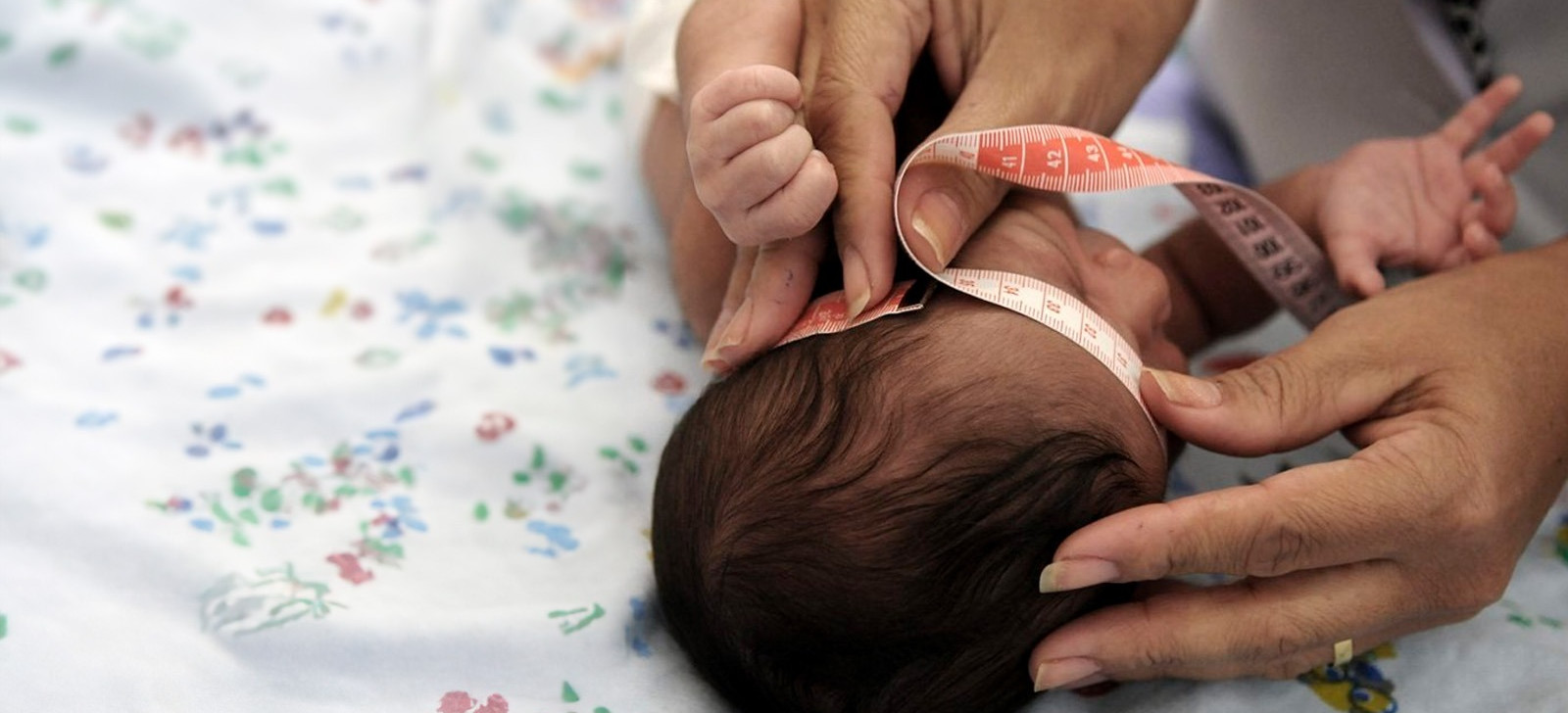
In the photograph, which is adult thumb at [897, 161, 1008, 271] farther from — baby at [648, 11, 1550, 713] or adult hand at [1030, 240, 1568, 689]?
adult hand at [1030, 240, 1568, 689]

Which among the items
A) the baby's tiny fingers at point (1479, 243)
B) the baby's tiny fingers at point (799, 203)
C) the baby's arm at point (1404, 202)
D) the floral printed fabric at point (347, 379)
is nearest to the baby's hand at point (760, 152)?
the baby's tiny fingers at point (799, 203)

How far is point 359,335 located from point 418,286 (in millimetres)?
137

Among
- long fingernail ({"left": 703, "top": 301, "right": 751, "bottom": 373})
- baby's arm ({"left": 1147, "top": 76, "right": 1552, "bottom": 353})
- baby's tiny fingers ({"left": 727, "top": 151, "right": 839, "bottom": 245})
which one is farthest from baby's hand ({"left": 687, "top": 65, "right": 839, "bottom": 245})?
baby's arm ({"left": 1147, "top": 76, "right": 1552, "bottom": 353})

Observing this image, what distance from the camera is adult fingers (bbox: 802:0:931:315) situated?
4.00 ft

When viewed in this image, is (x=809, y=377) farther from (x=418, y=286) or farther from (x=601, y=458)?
(x=418, y=286)

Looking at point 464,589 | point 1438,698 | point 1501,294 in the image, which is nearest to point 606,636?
point 464,589

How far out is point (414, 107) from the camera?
2.24 metres

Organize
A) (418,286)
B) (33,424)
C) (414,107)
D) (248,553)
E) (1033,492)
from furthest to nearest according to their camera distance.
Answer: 1. (414,107)
2. (418,286)
3. (33,424)
4. (248,553)
5. (1033,492)

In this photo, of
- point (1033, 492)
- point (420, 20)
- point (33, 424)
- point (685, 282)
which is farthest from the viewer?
point (420, 20)

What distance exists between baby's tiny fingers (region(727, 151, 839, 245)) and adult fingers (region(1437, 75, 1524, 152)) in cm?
94

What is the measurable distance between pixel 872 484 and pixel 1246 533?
33 cm

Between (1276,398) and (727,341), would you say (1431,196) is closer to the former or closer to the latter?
(1276,398)

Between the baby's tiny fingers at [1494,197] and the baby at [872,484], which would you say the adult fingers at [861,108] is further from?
the baby's tiny fingers at [1494,197]

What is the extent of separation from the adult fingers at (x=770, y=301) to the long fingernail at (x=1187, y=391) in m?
0.35
